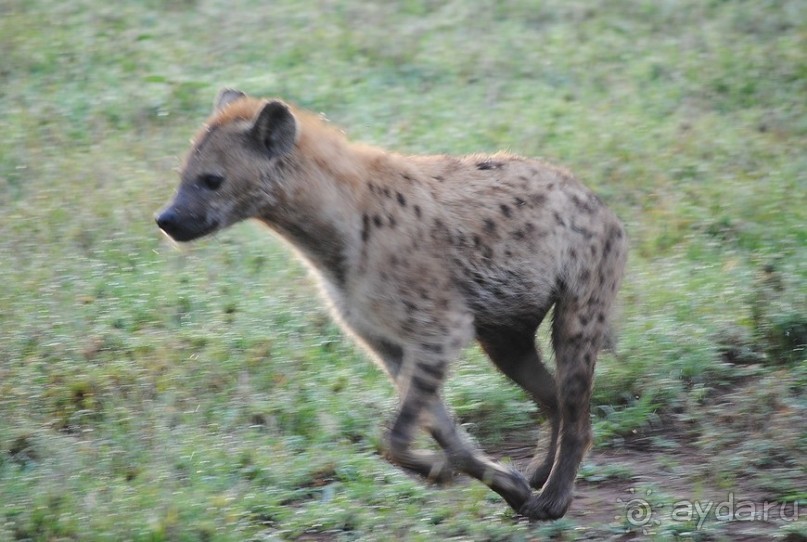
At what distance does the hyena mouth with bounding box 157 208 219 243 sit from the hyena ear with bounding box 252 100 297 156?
0.32 metres

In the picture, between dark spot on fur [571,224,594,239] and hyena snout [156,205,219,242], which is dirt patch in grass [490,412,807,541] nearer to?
dark spot on fur [571,224,594,239]

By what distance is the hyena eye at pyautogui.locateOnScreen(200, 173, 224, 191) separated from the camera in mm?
4023

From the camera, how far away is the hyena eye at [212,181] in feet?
13.2

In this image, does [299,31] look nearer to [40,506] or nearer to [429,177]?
[429,177]

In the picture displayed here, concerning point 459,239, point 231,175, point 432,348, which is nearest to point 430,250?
point 459,239

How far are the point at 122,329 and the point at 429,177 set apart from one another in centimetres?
166

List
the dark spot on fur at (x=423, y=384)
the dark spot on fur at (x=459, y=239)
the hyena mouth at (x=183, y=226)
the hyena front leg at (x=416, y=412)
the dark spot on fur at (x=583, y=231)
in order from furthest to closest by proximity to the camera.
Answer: the dark spot on fur at (x=583, y=231) < the dark spot on fur at (x=459, y=239) < the hyena mouth at (x=183, y=226) < the dark spot on fur at (x=423, y=384) < the hyena front leg at (x=416, y=412)

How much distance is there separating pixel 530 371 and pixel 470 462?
0.64 m

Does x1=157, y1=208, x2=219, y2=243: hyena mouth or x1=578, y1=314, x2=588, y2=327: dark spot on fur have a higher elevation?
x1=157, y1=208, x2=219, y2=243: hyena mouth

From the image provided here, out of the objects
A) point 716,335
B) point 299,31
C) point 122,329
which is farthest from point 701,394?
point 299,31

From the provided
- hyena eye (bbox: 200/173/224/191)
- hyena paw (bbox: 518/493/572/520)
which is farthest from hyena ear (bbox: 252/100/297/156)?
hyena paw (bbox: 518/493/572/520)

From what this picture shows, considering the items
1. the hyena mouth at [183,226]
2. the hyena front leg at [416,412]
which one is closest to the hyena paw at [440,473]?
the hyena front leg at [416,412]

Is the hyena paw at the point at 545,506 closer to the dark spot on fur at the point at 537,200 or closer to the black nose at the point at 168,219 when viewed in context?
the dark spot on fur at the point at 537,200

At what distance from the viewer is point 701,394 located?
486 centimetres
